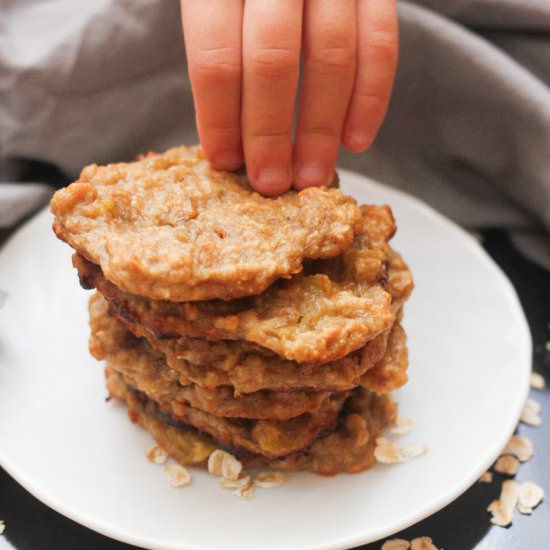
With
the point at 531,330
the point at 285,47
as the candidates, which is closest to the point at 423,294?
the point at 531,330

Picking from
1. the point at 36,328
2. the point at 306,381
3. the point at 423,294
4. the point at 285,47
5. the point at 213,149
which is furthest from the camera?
the point at 423,294

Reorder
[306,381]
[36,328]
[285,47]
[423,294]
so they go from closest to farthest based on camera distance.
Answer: [306,381]
[285,47]
[36,328]
[423,294]

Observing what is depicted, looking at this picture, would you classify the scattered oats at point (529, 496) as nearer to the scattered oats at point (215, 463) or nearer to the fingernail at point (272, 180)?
the scattered oats at point (215, 463)

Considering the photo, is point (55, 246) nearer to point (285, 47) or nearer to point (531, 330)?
point (285, 47)

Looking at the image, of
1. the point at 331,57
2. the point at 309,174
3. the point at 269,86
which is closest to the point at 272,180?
the point at 309,174

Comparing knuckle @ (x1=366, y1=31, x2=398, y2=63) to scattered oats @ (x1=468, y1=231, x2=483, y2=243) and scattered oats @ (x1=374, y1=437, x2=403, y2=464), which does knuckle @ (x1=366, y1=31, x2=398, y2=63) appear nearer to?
scattered oats @ (x1=374, y1=437, x2=403, y2=464)

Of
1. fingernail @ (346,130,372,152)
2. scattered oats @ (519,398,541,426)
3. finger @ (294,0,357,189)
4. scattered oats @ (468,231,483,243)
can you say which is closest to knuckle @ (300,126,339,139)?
finger @ (294,0,357,189)

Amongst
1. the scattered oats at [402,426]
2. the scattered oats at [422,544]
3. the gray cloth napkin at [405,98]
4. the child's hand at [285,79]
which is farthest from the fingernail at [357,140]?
the scattered oats at [422,544]

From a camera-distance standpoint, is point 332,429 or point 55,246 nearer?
point 332,429
